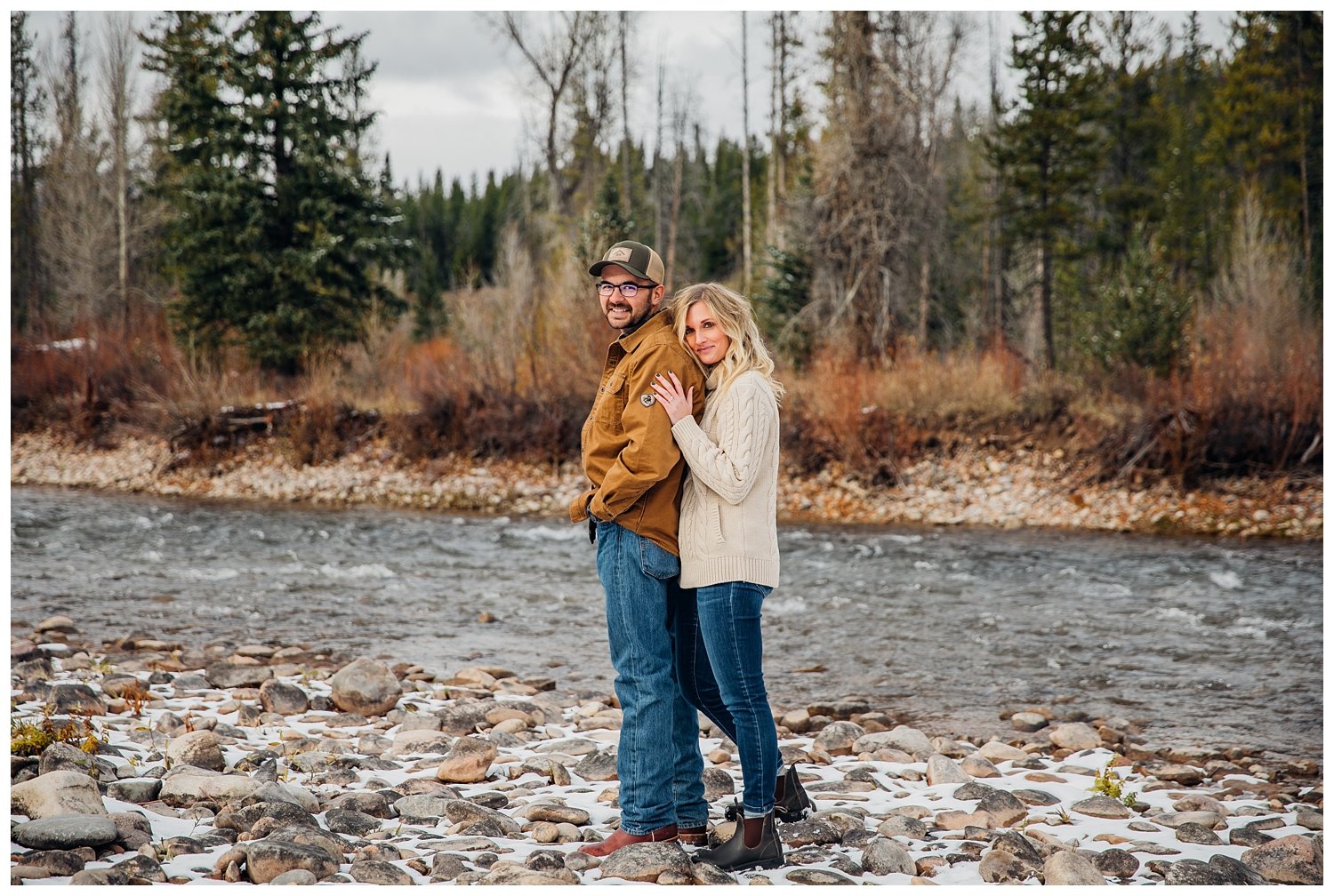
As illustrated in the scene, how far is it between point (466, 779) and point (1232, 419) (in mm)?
14672

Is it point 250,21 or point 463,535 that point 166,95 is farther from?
point 463,535

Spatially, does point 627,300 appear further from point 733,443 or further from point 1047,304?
point 1047,304

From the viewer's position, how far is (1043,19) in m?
27.2

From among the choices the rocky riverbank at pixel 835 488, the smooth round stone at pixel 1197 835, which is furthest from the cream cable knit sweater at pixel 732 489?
the rocky riverbank at pixel 835 488

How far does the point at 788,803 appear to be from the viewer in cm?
417

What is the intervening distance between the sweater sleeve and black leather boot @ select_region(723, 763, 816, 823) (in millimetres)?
A: 1364

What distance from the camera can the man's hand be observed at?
366 centimetres

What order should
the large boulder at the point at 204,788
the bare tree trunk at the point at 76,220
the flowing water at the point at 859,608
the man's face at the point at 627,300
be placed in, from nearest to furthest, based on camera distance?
the man's face at the point at 627,300, the large boulder at the point at 204,788, the flowing water at the point at 859,608, the bare tree trunk at the point at 76,220

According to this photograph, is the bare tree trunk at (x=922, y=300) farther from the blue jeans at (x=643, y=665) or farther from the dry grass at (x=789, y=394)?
the blue jeans at (x=643, y=665)

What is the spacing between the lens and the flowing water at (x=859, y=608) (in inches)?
273

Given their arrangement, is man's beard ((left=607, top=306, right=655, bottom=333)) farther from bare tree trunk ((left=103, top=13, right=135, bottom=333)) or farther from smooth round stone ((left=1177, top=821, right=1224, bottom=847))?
bare tree trunk ((left=103, top=13, right=135, bottom=333))

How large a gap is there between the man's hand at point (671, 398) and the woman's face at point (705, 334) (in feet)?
0.65

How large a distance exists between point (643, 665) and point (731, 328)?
50.8 inches

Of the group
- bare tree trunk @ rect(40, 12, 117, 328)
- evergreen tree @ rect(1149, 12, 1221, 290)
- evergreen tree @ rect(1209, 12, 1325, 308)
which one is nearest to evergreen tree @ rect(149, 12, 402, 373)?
bare tree trunk @ rect(40, 12, 117, 328)
